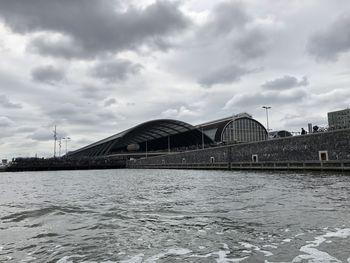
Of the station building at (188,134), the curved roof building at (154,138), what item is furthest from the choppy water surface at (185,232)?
the curved roof building at (154,138)

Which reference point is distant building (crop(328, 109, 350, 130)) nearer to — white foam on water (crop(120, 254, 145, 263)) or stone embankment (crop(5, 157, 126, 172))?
white foam on water (crop(120, 254, 145, 263))

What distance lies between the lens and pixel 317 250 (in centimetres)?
827

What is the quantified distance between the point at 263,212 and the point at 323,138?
3439cm

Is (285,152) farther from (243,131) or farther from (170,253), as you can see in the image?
(243,131)

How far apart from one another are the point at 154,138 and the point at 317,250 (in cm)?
14602

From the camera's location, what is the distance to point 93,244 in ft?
32.3

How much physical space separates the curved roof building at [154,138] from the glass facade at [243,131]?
7.69 m

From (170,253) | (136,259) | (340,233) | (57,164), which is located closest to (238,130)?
(57,164)

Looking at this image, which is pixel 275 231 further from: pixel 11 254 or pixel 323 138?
pixel 323 138

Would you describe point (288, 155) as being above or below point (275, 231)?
above

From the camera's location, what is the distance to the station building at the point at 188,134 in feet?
435

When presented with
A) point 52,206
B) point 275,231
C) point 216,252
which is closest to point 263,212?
point 275,231

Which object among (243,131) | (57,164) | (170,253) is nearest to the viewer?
(170,253)

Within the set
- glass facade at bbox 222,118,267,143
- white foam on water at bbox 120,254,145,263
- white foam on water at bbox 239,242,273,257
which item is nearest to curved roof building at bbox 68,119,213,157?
glass facade at bbox 222,118,267,143
